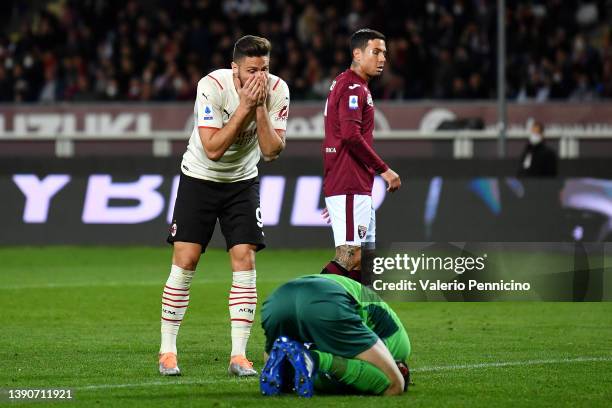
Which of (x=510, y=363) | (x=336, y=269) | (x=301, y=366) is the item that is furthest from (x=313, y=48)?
(x=301, y=366)

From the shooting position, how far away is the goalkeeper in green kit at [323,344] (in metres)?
7.38

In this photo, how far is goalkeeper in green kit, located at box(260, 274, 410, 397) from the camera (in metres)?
7.38

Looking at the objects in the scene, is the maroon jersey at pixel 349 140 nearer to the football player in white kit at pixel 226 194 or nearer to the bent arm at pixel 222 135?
the football player in white kit at pixel 226 194

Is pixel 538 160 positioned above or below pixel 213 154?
below

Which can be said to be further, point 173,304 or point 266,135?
point 173,304

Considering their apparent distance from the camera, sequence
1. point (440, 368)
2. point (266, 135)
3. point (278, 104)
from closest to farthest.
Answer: point (266, 135) < point (278, 104) < point (440, 368)

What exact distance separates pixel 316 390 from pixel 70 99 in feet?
65.4

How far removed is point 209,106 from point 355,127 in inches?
63.7

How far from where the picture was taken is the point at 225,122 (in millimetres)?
8555

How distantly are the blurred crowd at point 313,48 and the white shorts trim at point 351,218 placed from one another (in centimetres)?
1590

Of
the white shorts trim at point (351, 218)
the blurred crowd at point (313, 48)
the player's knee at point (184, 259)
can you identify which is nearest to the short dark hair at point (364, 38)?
the white shorts trim at point (351, 218)

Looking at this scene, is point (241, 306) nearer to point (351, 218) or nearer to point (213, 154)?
point (213, 154)

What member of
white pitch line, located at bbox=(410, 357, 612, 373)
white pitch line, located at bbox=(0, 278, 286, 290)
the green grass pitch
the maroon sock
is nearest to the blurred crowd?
the green grass pitch

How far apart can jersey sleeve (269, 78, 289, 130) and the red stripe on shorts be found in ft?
4.66
